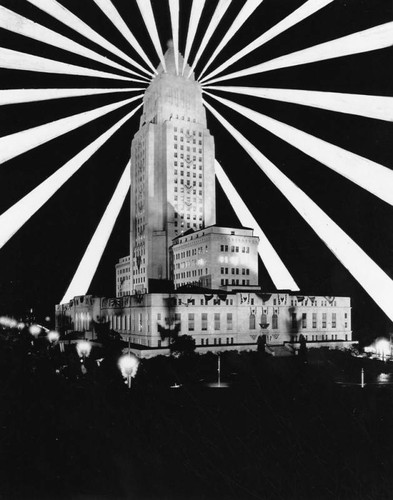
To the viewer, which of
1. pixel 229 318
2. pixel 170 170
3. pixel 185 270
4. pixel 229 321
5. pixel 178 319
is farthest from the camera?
pixel 170 170

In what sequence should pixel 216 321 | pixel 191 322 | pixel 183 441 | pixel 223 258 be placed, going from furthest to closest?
pixel 223 258 < pixel 216 321 < pixel 191 322 < pixel 183 441

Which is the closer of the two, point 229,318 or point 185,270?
point 229,318

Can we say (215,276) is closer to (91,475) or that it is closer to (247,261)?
(247,261)

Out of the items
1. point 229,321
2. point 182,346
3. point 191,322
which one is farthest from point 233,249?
point 182,346

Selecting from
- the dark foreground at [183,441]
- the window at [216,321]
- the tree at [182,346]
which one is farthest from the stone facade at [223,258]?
the dark foreground at [183,441]

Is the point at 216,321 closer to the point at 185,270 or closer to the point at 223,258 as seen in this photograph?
the point at 223,258

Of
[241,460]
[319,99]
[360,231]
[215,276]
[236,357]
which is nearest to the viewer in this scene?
[241,460]

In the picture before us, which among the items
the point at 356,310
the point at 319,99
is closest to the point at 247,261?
the point at 356,310
